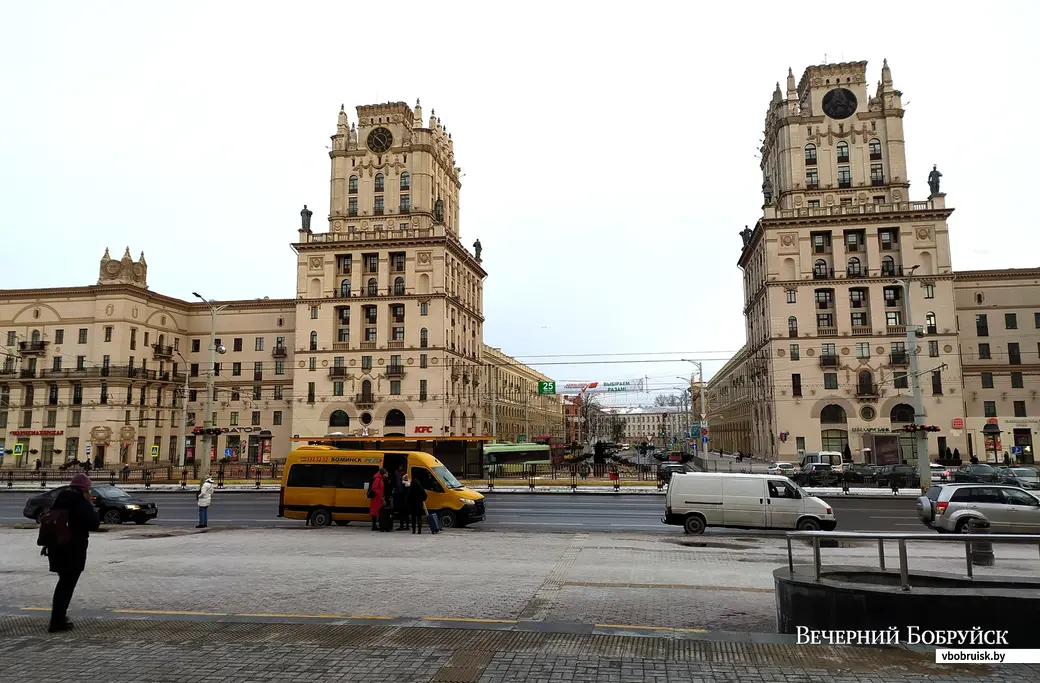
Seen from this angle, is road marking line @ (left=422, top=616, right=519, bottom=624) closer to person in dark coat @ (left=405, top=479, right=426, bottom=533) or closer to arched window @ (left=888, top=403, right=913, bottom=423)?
person in dark coat @ (left=405, top=479, right=426, bottom=533)

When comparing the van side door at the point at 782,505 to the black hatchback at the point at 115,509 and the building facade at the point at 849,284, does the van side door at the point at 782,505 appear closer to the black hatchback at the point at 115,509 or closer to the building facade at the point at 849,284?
the black hatchback at the point at 115,509

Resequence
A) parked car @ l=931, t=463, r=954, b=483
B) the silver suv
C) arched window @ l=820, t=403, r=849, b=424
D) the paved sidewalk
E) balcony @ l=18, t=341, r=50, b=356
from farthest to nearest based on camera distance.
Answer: balcony @ l=18, t=341, r=50, b=356, arched window @ l=820, t=403, r=849, b=424, parked car @ l=931, t=463, r=954, b=483, the silver suv, the paved sidewalk

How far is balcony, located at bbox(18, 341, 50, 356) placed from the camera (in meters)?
68.6

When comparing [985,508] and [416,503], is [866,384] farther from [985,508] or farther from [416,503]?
[416,503]

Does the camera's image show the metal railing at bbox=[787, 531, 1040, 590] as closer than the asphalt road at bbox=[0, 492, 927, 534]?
Yes

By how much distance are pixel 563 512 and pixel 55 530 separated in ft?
62.1

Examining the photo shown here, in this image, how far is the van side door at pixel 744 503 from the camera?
18578 mm

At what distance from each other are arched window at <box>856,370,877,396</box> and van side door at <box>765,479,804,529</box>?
162 feet

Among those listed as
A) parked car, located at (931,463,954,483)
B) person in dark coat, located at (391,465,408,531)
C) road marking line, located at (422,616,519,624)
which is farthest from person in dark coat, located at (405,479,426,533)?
parked car, located at (931,463,954,483)

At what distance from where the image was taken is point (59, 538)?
807 centimetres

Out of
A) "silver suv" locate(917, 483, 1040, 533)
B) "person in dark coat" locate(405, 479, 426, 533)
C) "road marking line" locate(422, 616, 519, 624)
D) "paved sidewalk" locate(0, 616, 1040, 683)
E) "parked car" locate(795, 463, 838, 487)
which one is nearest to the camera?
"paved sidewalk" locate(0, 616, 1040, 683)

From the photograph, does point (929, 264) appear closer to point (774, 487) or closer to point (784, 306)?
point (784, 306)

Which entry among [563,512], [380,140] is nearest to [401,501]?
[563,512]

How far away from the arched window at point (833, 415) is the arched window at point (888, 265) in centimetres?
1424
